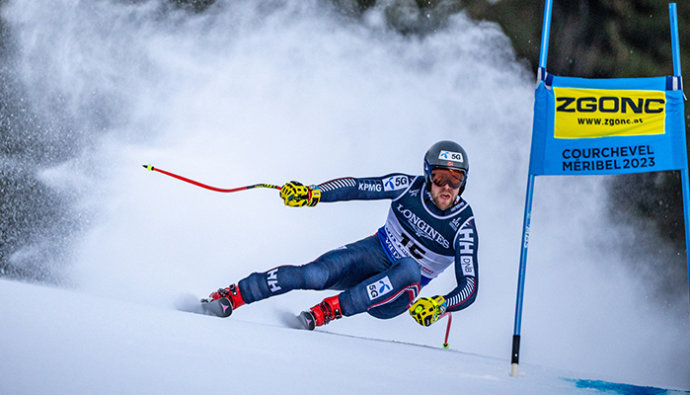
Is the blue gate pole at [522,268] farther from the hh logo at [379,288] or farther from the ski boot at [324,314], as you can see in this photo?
the ski boot at [324,314]

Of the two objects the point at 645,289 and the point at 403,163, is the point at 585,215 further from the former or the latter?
the point at 403,163

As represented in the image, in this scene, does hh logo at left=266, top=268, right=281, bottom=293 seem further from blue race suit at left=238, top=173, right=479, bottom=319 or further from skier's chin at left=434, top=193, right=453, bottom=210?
skier's chin at left=434, top=193, right=453, bottom=210

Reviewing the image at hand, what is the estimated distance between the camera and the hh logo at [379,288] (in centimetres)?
351

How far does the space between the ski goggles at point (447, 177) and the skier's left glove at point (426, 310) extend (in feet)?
2.12

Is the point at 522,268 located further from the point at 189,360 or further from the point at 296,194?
the point at 189,360

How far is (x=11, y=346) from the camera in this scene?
1.89 metres

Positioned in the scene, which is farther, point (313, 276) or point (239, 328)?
point (313, 276)

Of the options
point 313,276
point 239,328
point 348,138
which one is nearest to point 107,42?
point 348,138

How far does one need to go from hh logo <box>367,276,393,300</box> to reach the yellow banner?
3.73 ft

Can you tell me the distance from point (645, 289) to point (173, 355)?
6.20 m

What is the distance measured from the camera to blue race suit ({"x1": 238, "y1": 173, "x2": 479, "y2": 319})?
3.51m

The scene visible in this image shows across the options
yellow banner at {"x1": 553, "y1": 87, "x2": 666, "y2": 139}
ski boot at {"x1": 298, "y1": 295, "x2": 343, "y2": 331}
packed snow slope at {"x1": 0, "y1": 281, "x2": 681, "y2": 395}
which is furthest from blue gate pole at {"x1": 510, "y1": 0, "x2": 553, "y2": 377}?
ski boot at {"x1": 298, "y1": 295, "x2": 343, "y2": 331}

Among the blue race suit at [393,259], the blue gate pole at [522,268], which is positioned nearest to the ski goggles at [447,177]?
the blue race suit at [393,259]

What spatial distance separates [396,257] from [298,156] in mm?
2632
